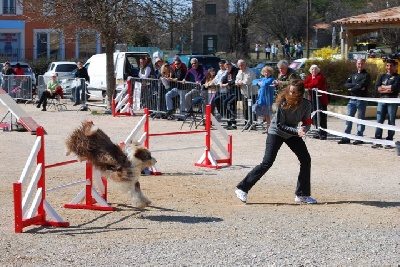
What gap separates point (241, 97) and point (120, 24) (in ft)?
20.5

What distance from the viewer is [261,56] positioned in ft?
216

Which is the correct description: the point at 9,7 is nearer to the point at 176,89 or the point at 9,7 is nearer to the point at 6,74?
the point at 6,74

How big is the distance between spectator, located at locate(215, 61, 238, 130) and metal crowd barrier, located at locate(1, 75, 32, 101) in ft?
38.9

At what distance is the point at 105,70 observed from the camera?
99.8 feet

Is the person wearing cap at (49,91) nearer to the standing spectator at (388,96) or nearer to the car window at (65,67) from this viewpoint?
the car window at (65,67)

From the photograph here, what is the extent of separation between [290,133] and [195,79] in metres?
11.8

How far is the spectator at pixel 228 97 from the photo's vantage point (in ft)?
68.0

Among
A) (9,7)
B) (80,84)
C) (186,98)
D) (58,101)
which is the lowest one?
(58,101)

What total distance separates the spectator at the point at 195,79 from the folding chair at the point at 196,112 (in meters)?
0.36

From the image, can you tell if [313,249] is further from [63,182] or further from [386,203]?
[63,182]

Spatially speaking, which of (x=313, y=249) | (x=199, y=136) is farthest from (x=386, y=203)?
(x=199, y=136)

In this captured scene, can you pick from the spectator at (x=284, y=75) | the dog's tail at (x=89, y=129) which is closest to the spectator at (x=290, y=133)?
the dog's tail at (x=89, y=129)

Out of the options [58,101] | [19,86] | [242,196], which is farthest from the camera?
[19,86]

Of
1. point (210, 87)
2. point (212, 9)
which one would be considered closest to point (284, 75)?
point (210, 87)
